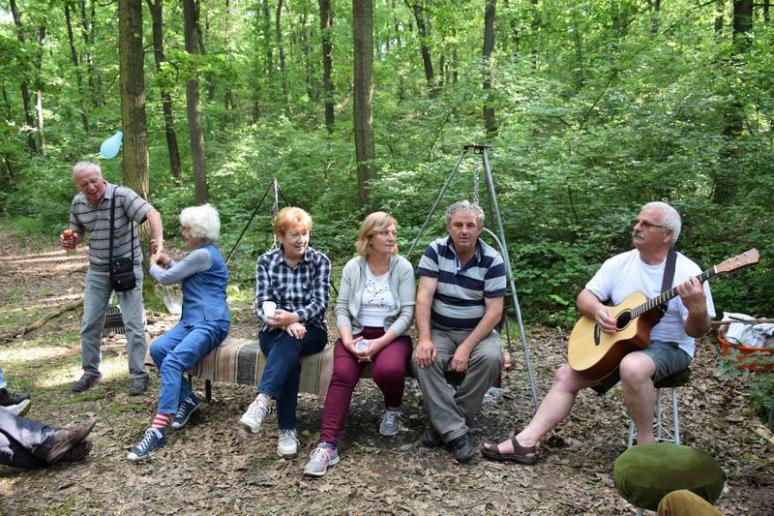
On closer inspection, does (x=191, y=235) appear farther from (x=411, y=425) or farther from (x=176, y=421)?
(x=411, y=425)

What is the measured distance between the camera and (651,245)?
2.98m

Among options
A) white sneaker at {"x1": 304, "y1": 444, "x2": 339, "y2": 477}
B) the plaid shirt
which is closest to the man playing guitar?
white sneaker at {"x1": 304, "y1": 444, "x2": 339, "y2": 477}

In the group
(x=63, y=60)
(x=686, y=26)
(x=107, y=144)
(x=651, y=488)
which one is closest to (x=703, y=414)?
(x=651, y=488)

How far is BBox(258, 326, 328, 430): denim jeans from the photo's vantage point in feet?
10.6

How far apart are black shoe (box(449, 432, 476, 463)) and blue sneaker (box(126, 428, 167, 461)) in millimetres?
1717

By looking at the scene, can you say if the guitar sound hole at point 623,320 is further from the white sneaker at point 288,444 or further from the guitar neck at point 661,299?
the white sneaker at point 288,444

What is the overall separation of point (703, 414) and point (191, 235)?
11.6 feet

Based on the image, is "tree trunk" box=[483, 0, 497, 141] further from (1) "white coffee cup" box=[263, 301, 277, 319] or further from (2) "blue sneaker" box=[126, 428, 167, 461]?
(2) "blue sneaker" box=[126, 428, 167, 461]

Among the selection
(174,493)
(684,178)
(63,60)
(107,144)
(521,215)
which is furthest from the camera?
(63,60)

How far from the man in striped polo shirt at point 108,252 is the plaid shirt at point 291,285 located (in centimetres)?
104

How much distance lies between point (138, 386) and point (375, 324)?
6.42 feet

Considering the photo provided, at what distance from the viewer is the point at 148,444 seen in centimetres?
326

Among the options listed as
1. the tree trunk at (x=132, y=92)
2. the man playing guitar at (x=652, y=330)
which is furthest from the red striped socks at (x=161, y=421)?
the tree trunk at (x=132, y=92)

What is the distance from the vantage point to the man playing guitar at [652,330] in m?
2.79
